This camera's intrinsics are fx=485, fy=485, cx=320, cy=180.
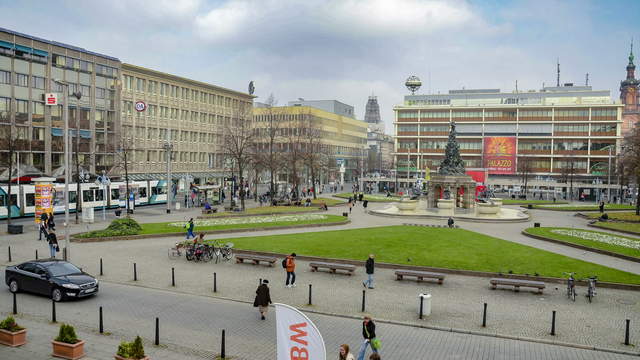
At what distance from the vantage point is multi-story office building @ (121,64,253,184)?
71.4 metres

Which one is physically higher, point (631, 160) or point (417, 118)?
point (417, 118)

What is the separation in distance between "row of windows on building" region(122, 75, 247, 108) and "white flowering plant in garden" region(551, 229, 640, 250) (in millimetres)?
59827

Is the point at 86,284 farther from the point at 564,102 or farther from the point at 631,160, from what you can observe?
the point at 564,102

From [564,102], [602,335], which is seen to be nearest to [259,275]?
[602,335]

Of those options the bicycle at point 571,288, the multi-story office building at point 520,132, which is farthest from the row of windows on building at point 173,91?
the bicycle at point 571,288

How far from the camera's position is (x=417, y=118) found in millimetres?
108938

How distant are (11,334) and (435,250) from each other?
68.2 feet

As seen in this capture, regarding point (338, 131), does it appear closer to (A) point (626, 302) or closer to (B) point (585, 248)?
(B) point (585, 248)

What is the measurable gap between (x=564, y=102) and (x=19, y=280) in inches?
4264

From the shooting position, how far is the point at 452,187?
5141 centimetres

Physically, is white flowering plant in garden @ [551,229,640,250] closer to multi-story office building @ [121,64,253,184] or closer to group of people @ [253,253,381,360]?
group of people @ [253,253,381,360]

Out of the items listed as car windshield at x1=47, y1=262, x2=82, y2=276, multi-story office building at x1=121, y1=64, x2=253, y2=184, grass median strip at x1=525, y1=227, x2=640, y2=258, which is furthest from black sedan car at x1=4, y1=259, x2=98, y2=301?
multi-story office building at x1=121, y1=64, x2=253, y2=184

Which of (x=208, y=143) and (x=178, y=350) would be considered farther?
(x=208, y=143)

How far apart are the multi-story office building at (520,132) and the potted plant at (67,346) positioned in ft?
270
